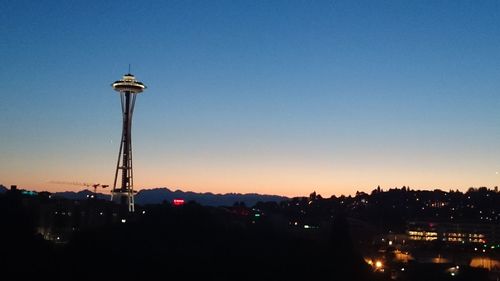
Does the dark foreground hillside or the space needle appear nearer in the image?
the dark foreground hillside

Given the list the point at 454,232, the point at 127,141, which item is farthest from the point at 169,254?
the point at 454,232

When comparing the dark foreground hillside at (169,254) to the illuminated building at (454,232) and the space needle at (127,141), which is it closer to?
the space needle at (127,141)

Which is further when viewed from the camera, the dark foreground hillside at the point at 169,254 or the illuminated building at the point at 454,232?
the illuminated building at the point at 454,232

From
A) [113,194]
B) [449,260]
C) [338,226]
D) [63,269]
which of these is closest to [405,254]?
[449,260]

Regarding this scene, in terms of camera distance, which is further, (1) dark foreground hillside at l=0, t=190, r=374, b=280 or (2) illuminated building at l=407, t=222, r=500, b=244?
(2) illuminated building at l=407, t=222, r=500, b=244

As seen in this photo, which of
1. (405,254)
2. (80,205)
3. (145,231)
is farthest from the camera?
(80,205)

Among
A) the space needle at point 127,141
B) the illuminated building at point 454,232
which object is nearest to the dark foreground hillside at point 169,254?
the space needle at point 127,141

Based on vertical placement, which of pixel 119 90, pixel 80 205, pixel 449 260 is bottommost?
pixel 449 260

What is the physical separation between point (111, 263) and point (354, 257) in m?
16.0

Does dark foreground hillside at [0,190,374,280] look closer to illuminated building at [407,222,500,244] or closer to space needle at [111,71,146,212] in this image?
space needle at [111,71,146,212]

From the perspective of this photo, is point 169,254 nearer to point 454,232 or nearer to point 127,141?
point 127,141

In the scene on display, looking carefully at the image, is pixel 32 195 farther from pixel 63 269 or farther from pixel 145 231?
pixel 63 269

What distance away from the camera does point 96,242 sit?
2553 centimetres

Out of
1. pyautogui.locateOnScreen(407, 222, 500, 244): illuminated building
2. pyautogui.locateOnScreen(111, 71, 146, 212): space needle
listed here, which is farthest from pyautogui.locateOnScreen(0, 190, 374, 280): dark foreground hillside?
pyautogui.locateOnScreen(407, 222, 500, 244): illuminated building
